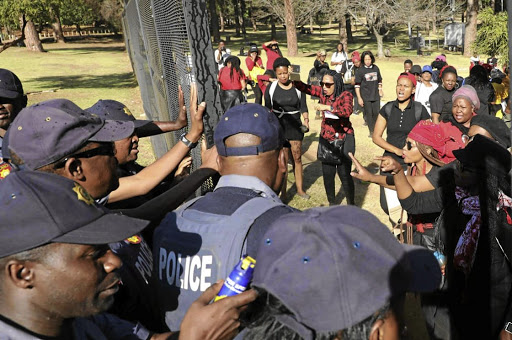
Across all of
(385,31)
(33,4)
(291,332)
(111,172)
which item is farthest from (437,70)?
(385,31)

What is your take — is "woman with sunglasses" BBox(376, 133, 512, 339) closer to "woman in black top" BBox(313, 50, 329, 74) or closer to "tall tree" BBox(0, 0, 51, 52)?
"woman in black top" BBox(313, 50, 329, 74)

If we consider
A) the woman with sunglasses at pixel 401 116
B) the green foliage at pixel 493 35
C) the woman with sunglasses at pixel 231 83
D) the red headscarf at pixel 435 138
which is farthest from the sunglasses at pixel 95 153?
the green foliage at pixel 493 35

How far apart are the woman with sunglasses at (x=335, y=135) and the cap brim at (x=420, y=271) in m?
4.86

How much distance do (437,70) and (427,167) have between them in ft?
28.2

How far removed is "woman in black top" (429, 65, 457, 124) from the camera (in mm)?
7578

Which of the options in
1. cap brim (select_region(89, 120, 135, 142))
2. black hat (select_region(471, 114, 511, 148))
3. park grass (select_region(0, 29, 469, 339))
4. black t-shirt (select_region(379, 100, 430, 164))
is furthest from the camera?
park grass (select_region(0, 29, 469, 339))

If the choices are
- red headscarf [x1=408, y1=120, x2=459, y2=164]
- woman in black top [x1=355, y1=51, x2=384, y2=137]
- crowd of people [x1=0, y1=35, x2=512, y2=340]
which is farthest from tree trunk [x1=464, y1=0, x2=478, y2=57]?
crowd of people [x1=0, y1=35, x2=512, y2=340]

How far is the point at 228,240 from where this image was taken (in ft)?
6.25

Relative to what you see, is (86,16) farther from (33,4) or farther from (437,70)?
(437,70)

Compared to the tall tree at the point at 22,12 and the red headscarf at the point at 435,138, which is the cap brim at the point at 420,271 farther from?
the tall tree at the point at 22,12

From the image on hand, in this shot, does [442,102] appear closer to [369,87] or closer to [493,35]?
[369,87]

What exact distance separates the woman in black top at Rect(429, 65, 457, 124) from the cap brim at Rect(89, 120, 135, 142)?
19.1 feet

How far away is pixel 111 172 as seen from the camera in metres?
2.60

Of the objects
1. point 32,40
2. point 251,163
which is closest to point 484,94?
point 251,163
